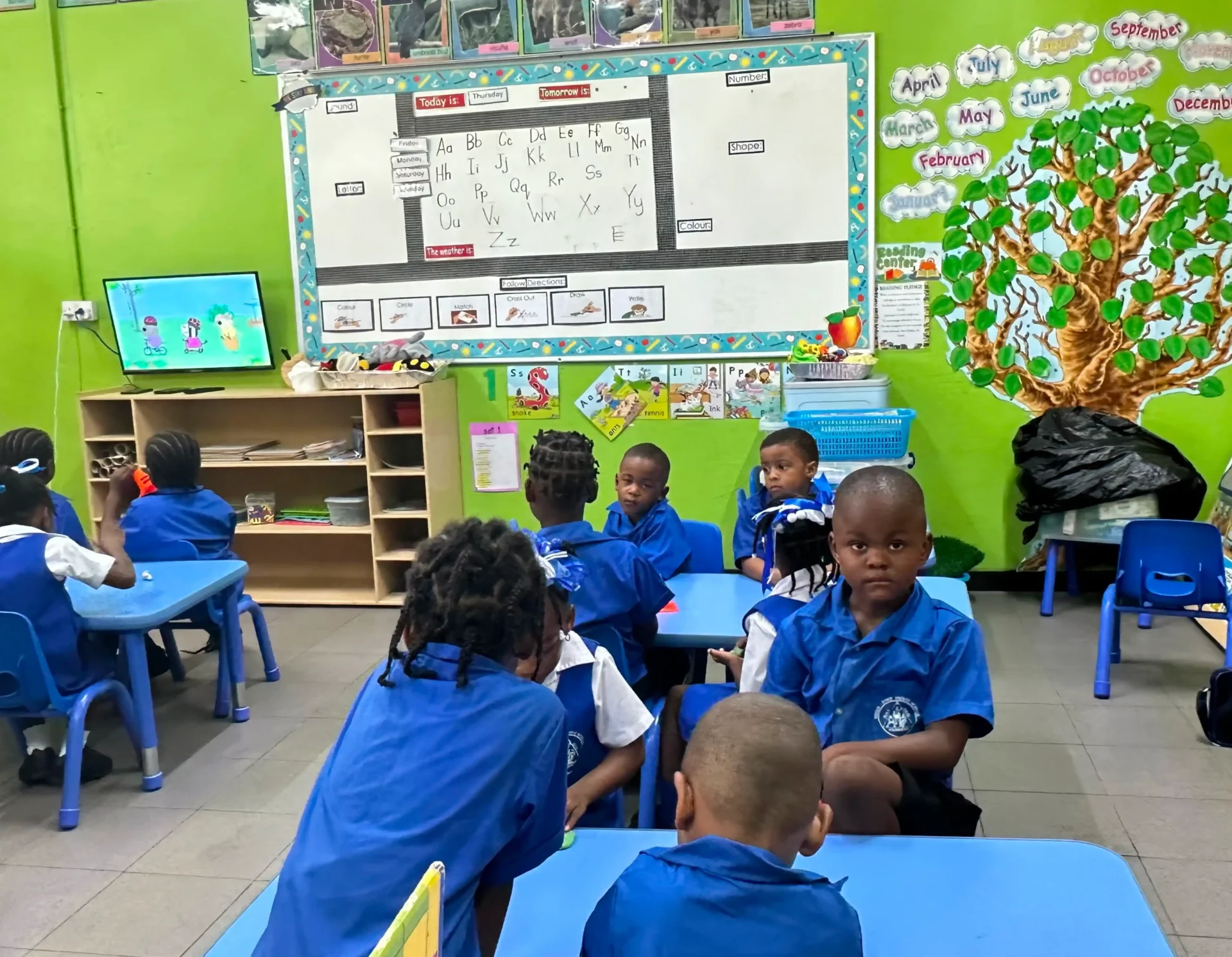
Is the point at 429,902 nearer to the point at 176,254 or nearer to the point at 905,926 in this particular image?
the point at 905,926

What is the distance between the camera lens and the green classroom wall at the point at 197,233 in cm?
458

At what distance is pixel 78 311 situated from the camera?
5195mm

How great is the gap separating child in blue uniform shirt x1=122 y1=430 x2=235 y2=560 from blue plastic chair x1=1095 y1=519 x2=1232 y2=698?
10.0ft

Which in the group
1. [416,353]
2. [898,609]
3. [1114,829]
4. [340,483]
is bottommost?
[1114,829]

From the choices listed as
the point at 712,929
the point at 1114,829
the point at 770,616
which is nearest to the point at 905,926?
the point at 712,929

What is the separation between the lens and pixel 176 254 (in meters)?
5.16

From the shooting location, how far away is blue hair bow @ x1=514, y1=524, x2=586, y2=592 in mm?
1536

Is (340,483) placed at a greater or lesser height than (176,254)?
lesser

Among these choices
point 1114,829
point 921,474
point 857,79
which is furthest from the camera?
point 921,474

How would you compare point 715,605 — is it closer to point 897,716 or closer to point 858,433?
point 897,716

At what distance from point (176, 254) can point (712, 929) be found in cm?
503

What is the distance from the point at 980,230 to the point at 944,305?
35cm

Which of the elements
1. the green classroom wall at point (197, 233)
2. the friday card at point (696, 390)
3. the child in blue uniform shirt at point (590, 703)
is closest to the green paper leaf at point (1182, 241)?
the green classroom wall at point (197, 233)

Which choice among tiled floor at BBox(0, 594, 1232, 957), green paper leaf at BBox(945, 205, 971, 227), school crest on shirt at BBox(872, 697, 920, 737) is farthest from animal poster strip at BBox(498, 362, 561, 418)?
school crest on shirt at BBox(872, 697, 920, 737)
